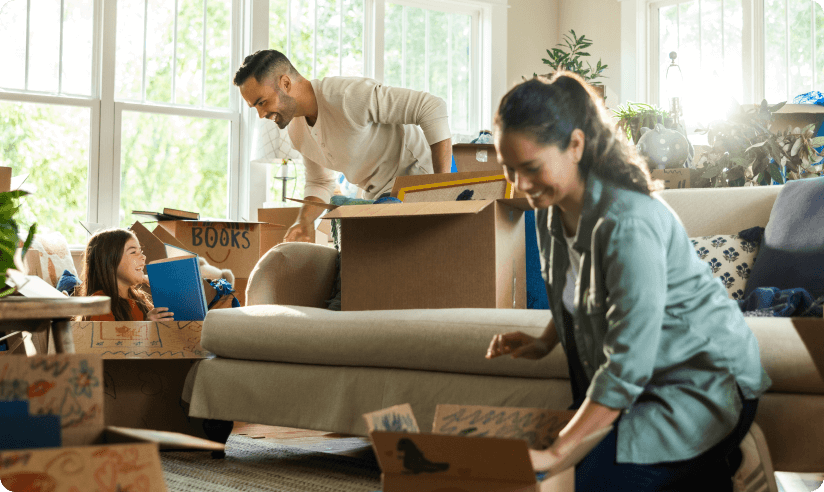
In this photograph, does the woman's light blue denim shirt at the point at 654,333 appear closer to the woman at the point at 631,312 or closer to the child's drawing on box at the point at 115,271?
the woman at the point at 631,312

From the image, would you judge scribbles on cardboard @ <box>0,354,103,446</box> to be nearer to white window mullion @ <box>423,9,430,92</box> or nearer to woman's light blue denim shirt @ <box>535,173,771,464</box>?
woman's light blue denim shirt @ <box>535,173,771,464</box>

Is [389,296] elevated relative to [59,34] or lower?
lower

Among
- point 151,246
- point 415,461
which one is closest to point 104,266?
point 151,246

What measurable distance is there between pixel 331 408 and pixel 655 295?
3.36ft

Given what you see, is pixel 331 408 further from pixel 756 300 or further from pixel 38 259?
pixel 38 259

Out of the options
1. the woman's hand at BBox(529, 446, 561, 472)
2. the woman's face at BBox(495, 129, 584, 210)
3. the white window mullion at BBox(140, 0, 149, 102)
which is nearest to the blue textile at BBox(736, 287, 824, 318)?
the woman's face at BBox(495, 129, 584, 210)

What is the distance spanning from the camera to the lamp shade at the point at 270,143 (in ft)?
13.6

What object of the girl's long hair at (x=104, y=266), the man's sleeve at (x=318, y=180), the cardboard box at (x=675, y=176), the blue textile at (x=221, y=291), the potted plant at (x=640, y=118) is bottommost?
the blue textile at (x=221, y=291)

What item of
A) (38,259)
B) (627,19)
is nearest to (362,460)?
(38,259)

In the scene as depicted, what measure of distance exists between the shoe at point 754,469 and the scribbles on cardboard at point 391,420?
18.7 inches

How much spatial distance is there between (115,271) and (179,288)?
36cm

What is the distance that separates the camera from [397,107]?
253cm

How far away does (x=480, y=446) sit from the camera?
868 mm

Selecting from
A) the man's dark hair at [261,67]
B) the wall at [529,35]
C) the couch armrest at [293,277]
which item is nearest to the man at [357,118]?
the man's dark hair at [261,67]
